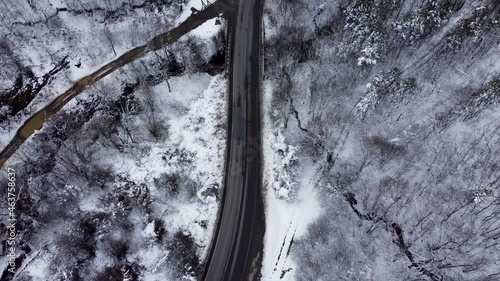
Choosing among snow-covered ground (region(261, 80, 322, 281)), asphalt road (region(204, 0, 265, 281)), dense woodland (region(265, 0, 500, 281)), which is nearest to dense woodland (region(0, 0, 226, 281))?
A: asphalt road (region(204, 0, 265, 281))

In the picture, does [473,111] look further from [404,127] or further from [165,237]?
[165,237]

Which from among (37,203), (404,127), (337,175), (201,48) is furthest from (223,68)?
(37,203)

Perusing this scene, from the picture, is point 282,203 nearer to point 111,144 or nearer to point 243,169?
point 243,169

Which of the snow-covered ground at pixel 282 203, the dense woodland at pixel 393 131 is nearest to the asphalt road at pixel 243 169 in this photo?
the snow-covered ground at pixel 282 203

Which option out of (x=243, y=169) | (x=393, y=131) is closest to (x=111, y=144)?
(x=243, y=169)

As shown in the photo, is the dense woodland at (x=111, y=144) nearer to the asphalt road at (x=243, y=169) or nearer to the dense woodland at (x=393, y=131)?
the asphalt road at (x=243, y=169)

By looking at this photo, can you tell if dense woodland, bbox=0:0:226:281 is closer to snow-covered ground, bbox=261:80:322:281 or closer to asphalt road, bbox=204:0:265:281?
asphalt road, bbox=204:0:265:281
